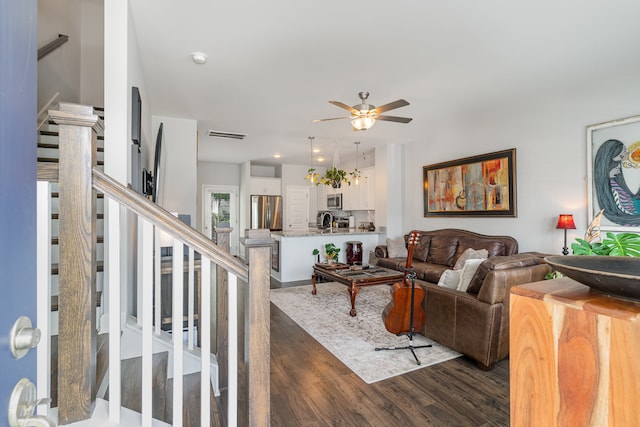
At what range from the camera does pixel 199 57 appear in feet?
9.52

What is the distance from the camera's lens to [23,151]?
1.85 feet

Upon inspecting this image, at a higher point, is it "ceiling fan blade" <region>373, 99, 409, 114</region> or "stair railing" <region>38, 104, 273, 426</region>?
"ceiling fan blade" <region>373, 99, 409, 114</region>

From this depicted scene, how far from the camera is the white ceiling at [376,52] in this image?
2.24 metres

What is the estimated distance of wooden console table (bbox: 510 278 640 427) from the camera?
65 cm

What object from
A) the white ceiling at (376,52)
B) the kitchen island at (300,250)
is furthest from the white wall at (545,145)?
the kitchen island at (300,250)

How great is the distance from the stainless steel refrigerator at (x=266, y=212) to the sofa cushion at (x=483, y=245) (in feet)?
15.8

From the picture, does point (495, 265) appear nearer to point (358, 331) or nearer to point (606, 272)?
point (358, 331)

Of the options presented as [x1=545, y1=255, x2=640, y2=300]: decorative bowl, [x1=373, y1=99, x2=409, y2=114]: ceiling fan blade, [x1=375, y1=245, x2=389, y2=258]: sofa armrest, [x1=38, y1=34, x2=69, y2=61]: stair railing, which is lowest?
[x1=375, y1=245, x2=389, y2=258]: sofa armrest

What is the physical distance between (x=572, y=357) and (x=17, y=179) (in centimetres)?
124

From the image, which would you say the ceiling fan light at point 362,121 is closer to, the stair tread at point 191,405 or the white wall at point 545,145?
the white wall at point 545,145

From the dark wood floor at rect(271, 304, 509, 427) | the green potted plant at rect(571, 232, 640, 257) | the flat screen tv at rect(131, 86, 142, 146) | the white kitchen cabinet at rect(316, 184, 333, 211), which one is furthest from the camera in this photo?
the white kitchen cabinet at rect(316, 184, 333, 211)

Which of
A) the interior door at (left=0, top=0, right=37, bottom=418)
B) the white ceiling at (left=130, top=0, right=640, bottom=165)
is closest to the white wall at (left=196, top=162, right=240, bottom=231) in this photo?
the white ceiling at (left=130, top=0, right=640, bottom=165)

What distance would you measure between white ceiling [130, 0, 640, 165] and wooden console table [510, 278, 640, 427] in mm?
2190

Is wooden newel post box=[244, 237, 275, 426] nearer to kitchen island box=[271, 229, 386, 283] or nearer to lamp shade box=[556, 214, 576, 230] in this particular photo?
lamp shade box=[556, 214, 576, 230]
